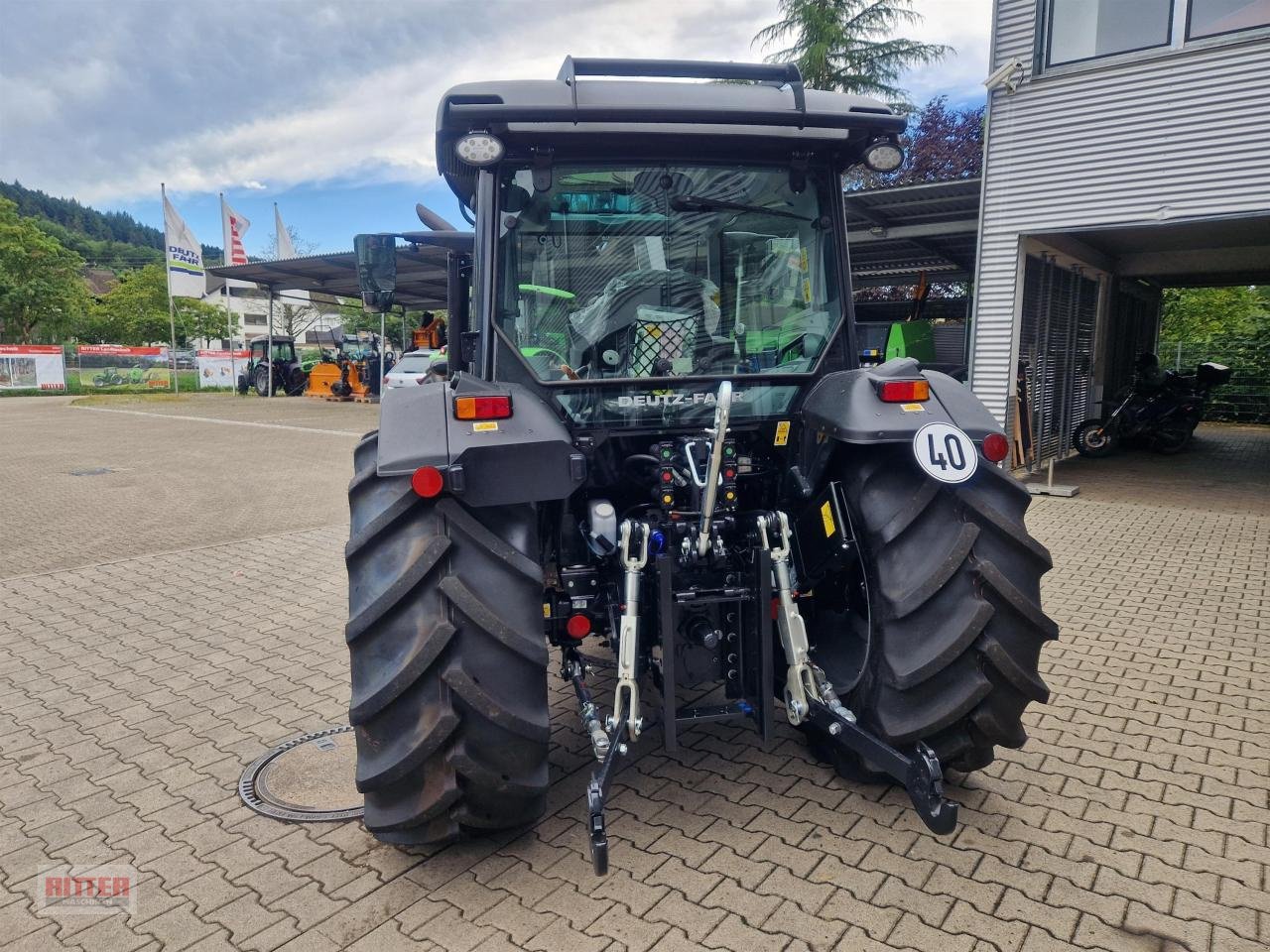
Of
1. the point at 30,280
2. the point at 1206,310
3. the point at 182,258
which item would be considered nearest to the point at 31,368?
the point at 182,258

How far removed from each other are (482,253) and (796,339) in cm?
121

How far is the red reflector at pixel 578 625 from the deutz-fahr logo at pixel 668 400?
2.58 feet

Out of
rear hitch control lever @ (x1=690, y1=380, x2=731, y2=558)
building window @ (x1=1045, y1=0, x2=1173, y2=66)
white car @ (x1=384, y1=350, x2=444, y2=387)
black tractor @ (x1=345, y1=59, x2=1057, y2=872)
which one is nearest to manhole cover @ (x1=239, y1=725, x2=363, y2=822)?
black tractor @ (x1=345, y1=59, x2=1057, y2=872)

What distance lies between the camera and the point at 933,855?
9.16 ft

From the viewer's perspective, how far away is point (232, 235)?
2845 centimetres

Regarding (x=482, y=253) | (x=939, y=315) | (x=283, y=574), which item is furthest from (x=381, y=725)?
(x=939, y=315)

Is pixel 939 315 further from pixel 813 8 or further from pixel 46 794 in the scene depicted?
pixel 46 794

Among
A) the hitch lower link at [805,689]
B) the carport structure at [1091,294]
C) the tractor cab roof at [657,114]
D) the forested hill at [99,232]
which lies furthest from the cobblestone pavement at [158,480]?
the forested hill at [99,232]

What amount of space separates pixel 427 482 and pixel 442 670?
0.54 metres

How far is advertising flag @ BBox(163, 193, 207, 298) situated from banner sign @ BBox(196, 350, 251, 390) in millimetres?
5085

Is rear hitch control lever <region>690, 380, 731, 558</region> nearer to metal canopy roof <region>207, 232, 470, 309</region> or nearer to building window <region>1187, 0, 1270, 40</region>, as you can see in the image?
building window <region>1187, 0, 1270, 40</region>

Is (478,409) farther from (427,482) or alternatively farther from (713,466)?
(713,466)

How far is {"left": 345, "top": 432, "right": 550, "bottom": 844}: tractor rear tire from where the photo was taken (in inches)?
96.8

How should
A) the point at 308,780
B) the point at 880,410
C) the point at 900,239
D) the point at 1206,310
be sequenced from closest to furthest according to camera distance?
the point at 880,410, the point at 308,780, the point at 900,239, the point at 1206,310
